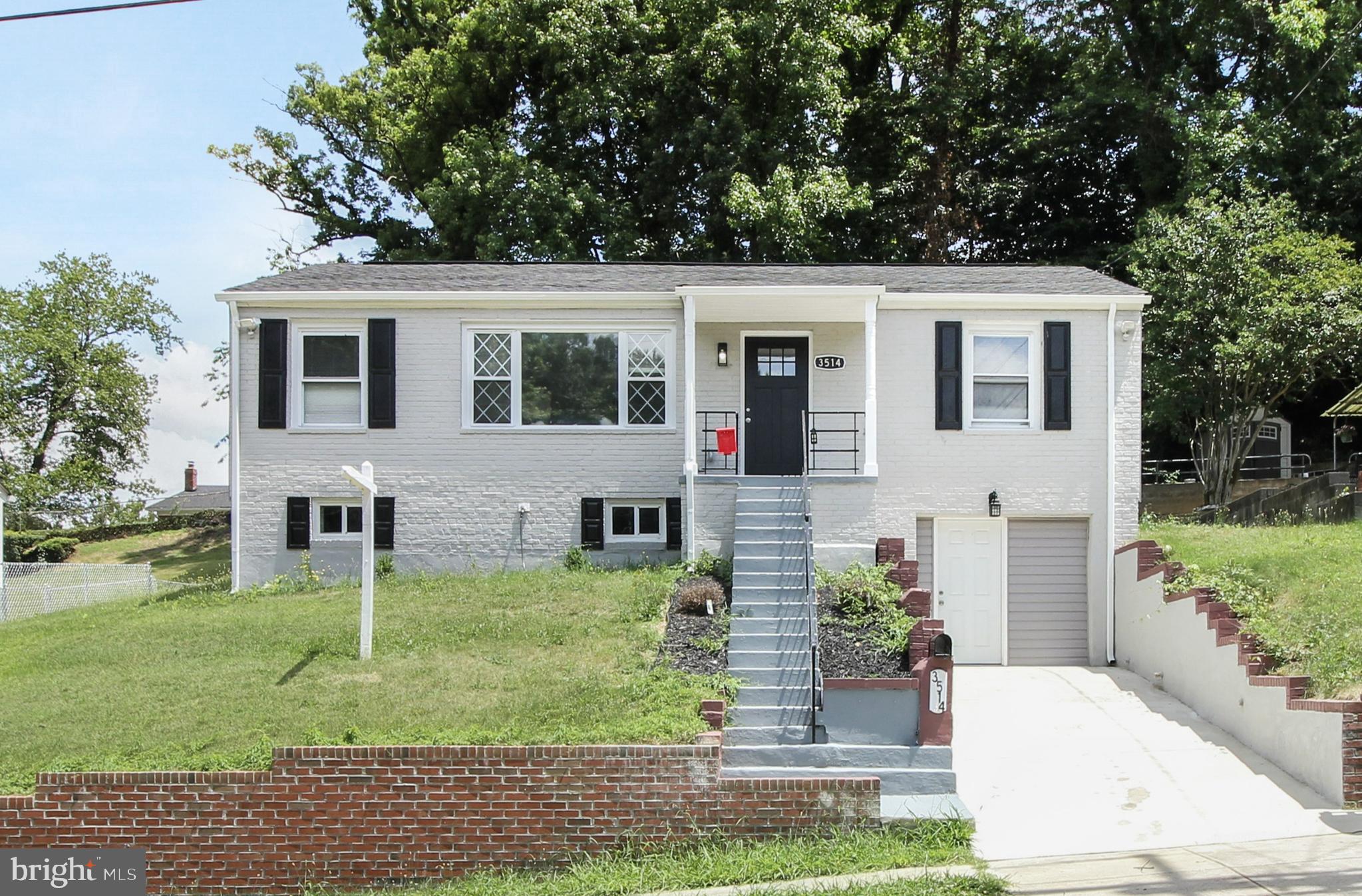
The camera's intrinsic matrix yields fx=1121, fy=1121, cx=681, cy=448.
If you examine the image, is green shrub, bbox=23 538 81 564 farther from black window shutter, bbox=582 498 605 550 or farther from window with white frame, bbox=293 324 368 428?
black window shutter, bbox=582 498 605 550

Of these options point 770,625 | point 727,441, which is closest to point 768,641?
point 770,625

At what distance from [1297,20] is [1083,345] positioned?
11.3 metres

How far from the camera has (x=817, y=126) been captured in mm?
24219

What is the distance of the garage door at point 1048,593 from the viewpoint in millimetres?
14945

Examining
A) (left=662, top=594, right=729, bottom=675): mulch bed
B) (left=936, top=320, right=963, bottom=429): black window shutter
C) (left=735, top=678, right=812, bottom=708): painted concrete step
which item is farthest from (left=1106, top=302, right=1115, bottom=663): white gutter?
(left=735, top=678, right=812, bottom=708): painted concrete step

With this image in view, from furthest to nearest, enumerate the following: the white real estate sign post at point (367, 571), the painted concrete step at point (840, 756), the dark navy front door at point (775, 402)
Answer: the dark navy front door at point (775, 402) → the white real estate sign post at point (367, 571) → the painted concrete step at point (840, 756)

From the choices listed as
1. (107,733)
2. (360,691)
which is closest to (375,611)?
(360,691)

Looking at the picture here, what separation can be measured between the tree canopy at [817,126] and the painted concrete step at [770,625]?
1222 cm

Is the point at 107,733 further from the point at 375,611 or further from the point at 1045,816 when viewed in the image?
the point at 1045,816

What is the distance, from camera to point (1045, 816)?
9.38 m

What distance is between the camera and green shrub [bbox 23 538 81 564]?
1046 inches

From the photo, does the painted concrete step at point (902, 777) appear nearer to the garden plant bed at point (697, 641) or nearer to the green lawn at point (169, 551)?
the garden plant bed at point (697, 641)

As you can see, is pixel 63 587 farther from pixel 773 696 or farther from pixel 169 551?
pixel 169 551

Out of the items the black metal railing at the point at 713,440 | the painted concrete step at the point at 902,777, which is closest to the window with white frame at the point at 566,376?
the black metal railing at the point at 713,440
